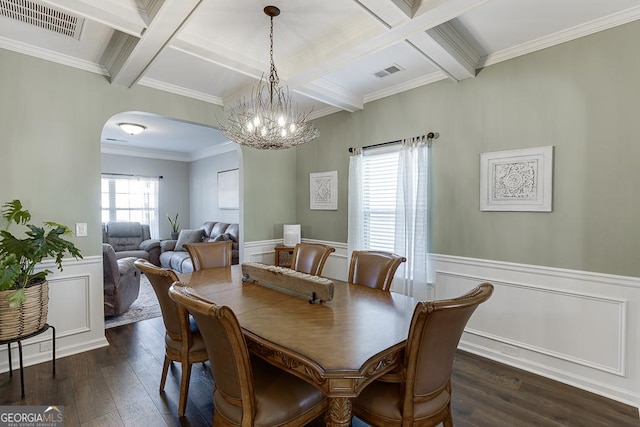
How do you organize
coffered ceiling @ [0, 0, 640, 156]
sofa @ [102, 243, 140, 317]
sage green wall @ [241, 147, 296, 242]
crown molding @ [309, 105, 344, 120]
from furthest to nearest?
1. sage green wall @ [241, 147, 296, 242]
2. crown molding @ [309, 105, 344, 120]
3. sofa @ [102, 243, 140, 317]
4. coffered ceiling @ [0, 0, 640, 156]

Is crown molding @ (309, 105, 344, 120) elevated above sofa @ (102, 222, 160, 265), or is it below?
above

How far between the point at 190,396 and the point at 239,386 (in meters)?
1.24

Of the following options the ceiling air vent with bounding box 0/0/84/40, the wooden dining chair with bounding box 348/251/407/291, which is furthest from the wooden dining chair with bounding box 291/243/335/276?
the ceiling air vent with bounding box 0/0/84/40

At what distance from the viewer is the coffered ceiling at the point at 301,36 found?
2.04 meters

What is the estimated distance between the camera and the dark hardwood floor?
2.01 metres

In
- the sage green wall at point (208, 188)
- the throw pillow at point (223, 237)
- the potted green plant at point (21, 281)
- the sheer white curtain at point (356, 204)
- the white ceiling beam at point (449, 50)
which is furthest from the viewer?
the sage green wall at point (208, 188)

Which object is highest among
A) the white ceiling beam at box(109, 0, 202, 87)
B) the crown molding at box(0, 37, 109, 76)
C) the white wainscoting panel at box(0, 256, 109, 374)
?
the crown molding at box(0, 37, 109, 76)

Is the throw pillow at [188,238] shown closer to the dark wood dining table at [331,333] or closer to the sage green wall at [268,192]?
the sage green wall at [268,192]

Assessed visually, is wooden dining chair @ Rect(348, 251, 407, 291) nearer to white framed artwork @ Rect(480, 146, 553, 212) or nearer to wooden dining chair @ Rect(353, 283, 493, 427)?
wooden dining chair @ Rect(353, 283, 493, 427)

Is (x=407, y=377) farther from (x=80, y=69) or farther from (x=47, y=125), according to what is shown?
(x=80, y=69)

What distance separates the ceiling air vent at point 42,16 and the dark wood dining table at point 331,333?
86.1 inches

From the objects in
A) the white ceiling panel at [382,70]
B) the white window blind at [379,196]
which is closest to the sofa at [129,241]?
the white window blind at [379,196]

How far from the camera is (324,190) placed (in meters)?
4.32

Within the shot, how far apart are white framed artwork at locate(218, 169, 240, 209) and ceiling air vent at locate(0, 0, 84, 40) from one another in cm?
413
